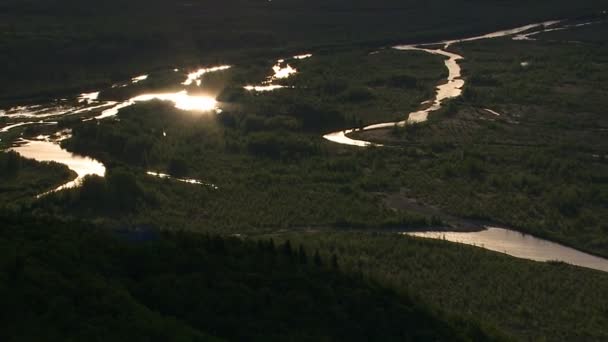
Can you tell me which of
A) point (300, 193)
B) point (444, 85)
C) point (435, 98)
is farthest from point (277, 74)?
point (300, 193)

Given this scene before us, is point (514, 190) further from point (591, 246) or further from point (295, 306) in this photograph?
point (295, 306)

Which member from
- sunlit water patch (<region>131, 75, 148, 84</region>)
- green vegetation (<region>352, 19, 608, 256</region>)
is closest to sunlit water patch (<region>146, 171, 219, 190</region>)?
green vegetation (<region>352, 19, 608, 256</region>)

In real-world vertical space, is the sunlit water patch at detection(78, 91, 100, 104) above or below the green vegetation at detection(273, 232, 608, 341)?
above

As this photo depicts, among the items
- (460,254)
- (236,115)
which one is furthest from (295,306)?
(236,115)

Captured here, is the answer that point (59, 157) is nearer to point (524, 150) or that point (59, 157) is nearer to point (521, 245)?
point (524, 150)

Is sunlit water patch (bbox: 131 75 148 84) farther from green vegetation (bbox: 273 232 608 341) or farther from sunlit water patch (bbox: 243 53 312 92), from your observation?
green vegetation (bbox: 273 232 608 341)

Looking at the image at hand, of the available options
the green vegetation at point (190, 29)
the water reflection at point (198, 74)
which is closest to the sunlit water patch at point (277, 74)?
the green vegetation at point (190, 29)
